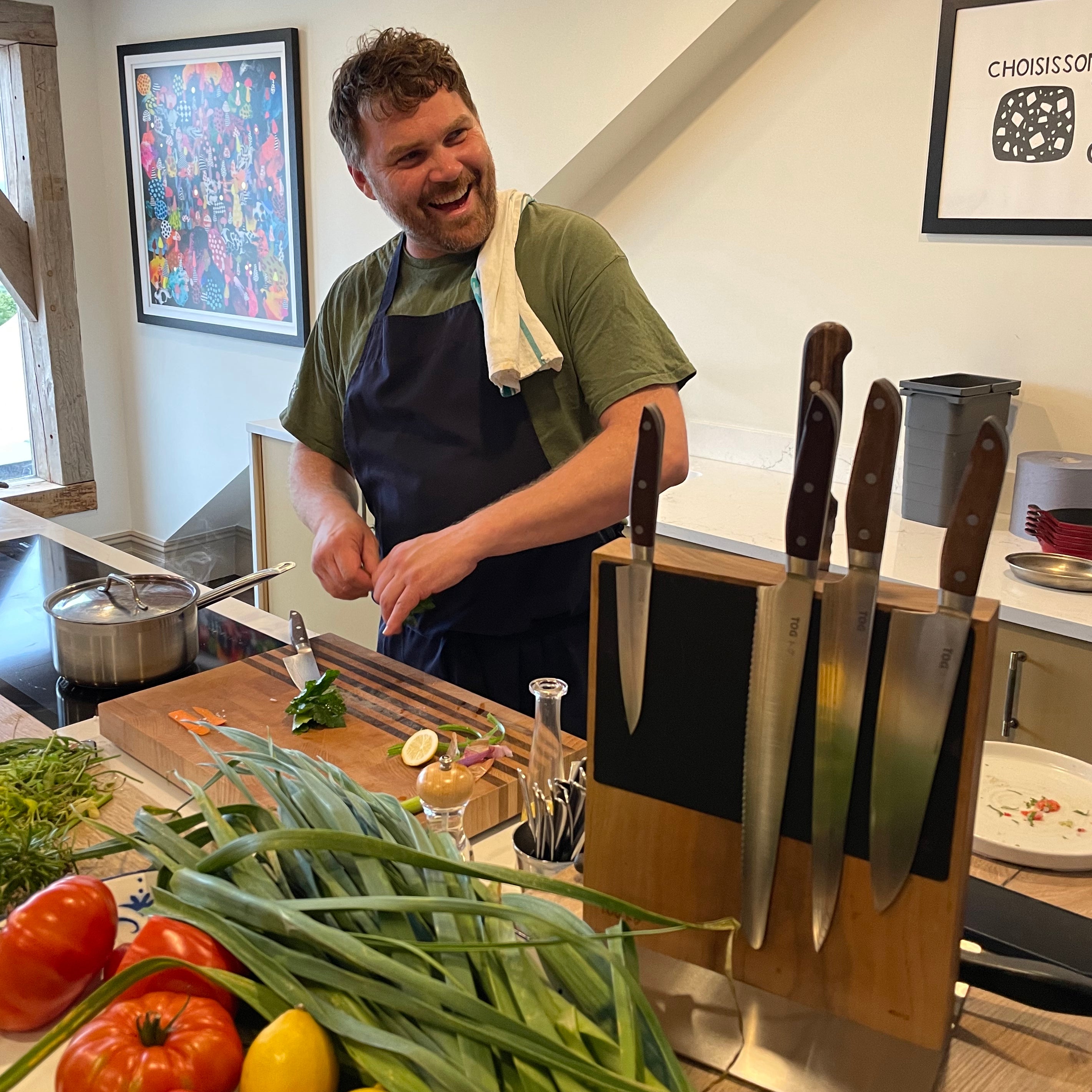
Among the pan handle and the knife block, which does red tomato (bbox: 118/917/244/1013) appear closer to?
the knife block

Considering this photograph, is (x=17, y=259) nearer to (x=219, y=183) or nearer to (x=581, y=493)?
(x=219, y=183)

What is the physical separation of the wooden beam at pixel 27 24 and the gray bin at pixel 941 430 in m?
3.74

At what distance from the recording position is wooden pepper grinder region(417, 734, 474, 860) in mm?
973

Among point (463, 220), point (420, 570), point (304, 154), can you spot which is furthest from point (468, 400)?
point (304, 154)

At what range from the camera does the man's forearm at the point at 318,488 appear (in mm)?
1828

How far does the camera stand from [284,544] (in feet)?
11.8

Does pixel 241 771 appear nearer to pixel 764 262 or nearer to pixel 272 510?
pixel 764 262

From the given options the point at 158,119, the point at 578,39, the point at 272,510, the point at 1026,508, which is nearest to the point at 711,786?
the point at 1026,508

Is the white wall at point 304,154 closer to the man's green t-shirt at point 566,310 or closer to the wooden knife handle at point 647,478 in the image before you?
the man's green t-shirt at point 566,310

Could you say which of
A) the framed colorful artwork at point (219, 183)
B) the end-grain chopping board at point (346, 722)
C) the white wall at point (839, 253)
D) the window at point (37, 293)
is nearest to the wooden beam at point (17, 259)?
the window at point (37, 293)

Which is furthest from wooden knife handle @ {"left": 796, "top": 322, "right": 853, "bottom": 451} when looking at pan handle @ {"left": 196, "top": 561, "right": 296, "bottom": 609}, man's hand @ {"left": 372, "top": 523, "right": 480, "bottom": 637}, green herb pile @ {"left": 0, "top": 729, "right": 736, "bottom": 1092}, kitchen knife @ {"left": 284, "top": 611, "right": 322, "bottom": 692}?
pan handle @ {"left": 196, "top": 561, "right": 296, "bottom": 609}

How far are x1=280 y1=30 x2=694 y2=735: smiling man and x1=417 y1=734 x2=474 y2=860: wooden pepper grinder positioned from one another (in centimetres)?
52

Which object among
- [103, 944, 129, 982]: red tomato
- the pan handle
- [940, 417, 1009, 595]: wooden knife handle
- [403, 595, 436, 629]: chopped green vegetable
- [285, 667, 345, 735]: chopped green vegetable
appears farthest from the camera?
[403, 595, 436, 629]: chopped green vegetable

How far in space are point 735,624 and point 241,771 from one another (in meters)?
0.47
